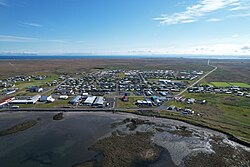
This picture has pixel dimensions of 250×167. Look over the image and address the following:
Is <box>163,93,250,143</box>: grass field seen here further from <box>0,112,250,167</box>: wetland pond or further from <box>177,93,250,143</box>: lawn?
<box>0,112,250,167</box>: wetland pond

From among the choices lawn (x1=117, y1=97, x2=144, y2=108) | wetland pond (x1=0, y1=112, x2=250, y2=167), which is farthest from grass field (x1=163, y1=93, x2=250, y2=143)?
lawn (x1=117, y1=97, x2=144, y2=108)

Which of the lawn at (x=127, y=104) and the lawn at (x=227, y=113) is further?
the lawn at (x=127, y=104)

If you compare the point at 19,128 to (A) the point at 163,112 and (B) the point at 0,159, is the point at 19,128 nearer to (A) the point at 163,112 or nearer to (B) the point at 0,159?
(B) the point at 0,159

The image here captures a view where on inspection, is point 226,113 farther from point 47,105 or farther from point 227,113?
point 47,105

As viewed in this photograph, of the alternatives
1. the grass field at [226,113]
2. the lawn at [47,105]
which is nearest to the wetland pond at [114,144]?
the grass field at [226,113]

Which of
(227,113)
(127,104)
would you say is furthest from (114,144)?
(227,113)

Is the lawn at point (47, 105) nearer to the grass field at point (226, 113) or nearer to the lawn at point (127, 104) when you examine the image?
the lawn at point (127, 104)
